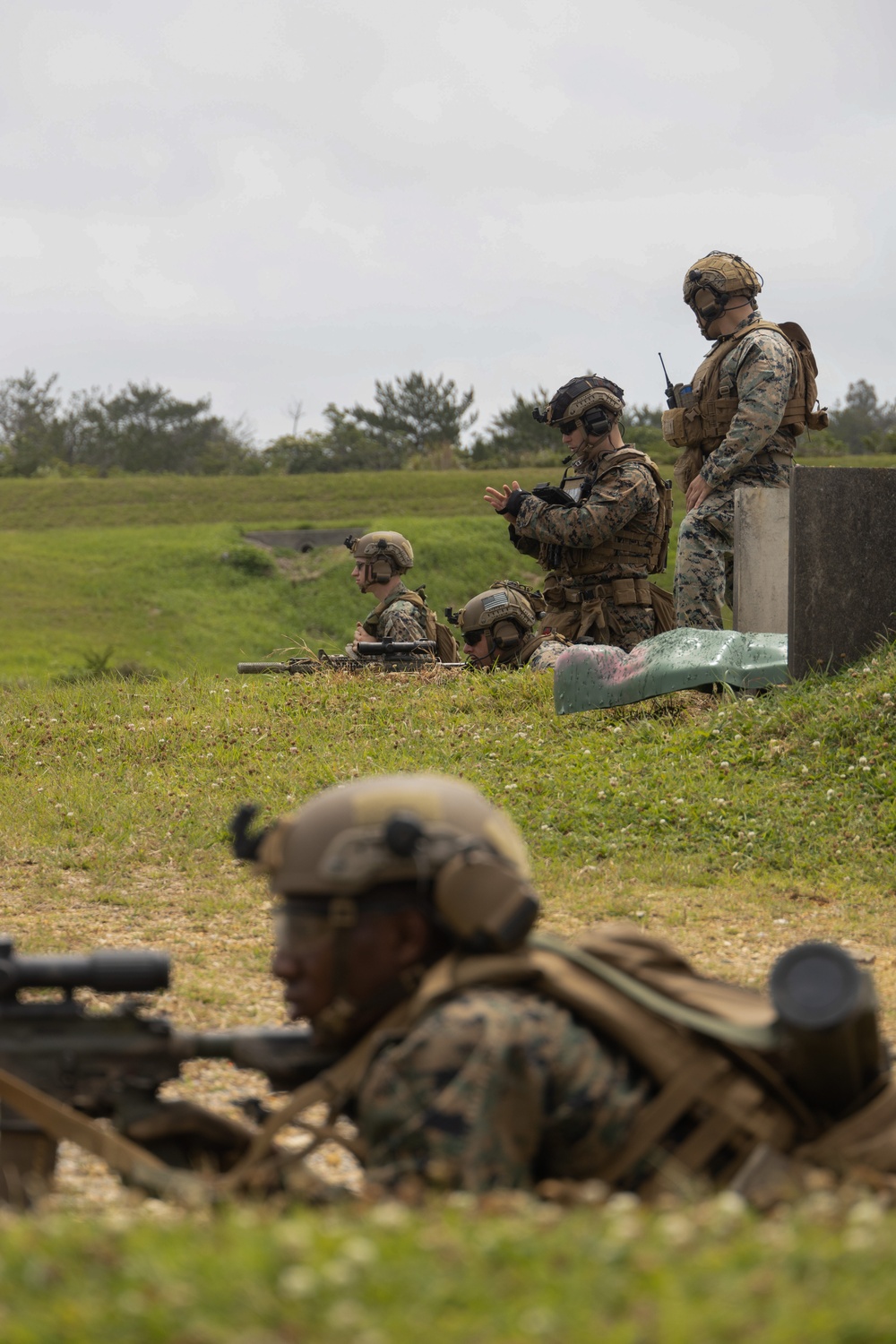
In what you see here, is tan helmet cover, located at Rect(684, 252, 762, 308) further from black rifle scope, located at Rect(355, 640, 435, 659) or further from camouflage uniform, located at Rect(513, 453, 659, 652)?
black rifle scope, located at Rect(355, 640, 435, 659)

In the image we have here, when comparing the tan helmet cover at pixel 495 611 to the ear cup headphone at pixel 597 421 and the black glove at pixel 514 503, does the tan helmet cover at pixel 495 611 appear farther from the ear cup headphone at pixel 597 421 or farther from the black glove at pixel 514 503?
the ear cup headphone at pixel 597 421

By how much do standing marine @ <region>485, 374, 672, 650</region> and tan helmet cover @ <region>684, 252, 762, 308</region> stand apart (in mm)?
979

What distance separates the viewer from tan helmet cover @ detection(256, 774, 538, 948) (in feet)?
8.77

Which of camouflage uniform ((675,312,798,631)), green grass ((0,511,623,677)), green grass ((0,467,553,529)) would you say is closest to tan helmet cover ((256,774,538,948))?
camouflage uniform ((675,312,798,631))

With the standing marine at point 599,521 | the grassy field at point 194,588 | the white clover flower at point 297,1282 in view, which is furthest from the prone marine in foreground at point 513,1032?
the grassy field at point 194,588

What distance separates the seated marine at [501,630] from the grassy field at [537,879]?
670mm

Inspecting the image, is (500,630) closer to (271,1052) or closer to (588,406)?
(588,406)

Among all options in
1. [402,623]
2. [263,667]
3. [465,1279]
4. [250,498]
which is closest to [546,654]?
[402,623]

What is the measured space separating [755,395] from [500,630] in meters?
2.80

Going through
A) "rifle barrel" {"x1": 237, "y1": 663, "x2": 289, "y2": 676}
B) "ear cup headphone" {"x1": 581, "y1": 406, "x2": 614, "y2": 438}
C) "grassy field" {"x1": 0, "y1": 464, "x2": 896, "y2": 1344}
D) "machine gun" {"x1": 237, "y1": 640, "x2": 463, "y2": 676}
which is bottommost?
"grassy field" {"x1": 0, "y1": 464, "x2": 896, "y2": 1344}

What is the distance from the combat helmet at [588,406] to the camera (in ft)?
36.8

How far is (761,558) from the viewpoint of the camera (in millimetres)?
10836

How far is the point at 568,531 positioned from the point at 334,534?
17.2 meters

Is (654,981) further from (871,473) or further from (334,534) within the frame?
(334,534)
